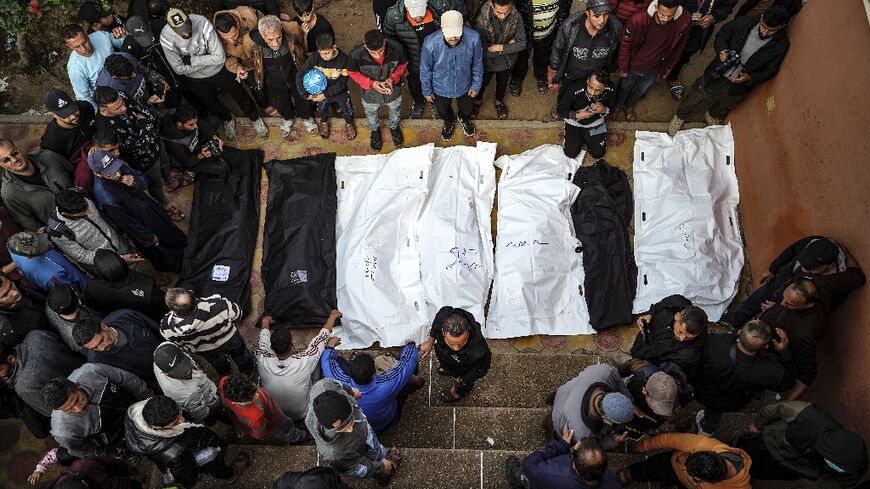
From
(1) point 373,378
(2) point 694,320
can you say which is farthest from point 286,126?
(2) point 694,320

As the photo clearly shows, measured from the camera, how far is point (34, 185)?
5.38m

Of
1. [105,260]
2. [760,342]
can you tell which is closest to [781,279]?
[760,342]

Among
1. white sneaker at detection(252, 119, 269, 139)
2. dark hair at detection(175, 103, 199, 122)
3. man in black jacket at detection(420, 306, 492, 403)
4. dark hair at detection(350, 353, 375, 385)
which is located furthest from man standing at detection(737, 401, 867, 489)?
white sneaker at detection(252, 119, 269, 139)

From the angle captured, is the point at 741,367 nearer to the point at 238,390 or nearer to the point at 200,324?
the point at 238,390

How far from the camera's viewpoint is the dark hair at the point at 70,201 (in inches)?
191

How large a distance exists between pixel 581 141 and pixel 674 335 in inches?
110

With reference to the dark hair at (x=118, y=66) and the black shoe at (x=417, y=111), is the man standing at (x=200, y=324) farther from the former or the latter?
the black shoe at (x=417, y=111)

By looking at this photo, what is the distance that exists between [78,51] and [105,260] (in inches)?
99.0

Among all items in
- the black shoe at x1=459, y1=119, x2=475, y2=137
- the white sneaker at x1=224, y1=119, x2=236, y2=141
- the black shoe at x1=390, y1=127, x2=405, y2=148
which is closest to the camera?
the black shoe at x1=390, y1=127, x2=405, y2=148

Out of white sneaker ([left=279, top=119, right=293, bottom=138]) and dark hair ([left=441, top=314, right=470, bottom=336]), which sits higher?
white sneaker ([left=279, top=119, right=293, bottom=138])

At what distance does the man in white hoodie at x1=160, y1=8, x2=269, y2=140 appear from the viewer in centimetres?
605

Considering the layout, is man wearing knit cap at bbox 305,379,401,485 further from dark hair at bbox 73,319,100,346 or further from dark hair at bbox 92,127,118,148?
dark hair at bbox 92,127,118,148

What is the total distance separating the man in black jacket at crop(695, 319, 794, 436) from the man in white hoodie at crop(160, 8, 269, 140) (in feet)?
18.1

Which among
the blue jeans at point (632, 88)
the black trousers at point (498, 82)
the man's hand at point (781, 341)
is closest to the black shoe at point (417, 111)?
the black trousers at point (498, 82)
